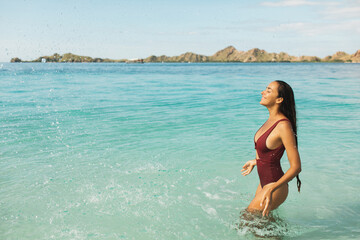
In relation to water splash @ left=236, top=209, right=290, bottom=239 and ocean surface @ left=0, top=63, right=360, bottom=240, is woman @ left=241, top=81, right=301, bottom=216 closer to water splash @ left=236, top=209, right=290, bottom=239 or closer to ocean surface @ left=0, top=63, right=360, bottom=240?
water splash @ left=236, top=209, right=290, bottom=239

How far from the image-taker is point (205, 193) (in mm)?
6066

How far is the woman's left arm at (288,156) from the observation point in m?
3.40

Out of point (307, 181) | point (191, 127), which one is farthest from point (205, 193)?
point (191, 127)

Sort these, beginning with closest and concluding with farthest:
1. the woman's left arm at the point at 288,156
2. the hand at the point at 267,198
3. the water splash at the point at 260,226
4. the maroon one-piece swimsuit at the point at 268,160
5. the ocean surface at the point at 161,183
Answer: the woman's left arm at the point at 288,156, the hand at the point at 267,198, the maroon one-piece swimsuit at the point at 268,160, the water splash at the point at 260,226, the ocean surface at the point at 161,183

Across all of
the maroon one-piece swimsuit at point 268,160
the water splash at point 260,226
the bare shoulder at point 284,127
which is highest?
the bare shoulder at point 284,127

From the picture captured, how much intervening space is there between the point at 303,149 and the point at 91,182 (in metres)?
6.45

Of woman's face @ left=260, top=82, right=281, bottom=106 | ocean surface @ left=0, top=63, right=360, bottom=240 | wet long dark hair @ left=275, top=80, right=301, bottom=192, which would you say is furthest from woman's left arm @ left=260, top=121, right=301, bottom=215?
ocean surface @ left=0, top=63, right=360, bottom=240

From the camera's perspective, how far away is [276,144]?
363 cm

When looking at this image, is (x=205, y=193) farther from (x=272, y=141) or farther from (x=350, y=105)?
(x=350, y=105)

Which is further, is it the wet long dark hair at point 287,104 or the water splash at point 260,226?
the water splash at point 260,226

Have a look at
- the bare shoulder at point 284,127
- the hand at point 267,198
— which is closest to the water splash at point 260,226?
the hand at point 267,198

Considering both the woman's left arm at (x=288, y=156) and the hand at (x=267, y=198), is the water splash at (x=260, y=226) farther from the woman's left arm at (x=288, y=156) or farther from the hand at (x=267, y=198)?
the woman's left arm at (x=288, y=156)

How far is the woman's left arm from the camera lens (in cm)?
340

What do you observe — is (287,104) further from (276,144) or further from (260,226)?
(260,226)
